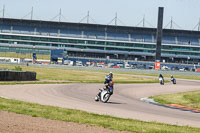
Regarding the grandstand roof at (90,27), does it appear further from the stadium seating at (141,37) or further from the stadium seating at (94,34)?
the stadium seating at (141,37)

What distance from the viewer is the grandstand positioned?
13400cm

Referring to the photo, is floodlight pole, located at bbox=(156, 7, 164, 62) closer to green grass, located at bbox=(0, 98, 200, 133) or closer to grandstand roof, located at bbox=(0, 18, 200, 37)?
grandstand roof, located at bbox=(0, 18, 200, 37)

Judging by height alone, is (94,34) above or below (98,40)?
above

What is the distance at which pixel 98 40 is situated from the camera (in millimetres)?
135125

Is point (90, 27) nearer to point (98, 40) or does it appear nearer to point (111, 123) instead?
point (98, 40)

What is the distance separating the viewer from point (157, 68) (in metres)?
94.8

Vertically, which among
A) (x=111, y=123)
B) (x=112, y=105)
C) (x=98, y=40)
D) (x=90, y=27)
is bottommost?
(x=112, y=105)

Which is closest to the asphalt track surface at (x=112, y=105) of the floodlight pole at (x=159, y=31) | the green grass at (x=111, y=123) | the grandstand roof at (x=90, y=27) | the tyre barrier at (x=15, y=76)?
the green grass at (x=111, y=123)

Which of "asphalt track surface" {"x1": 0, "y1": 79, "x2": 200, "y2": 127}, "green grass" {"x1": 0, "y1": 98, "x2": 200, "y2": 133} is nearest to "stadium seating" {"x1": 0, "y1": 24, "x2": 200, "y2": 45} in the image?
"asphalt track surface" {"x1": 0, "y1": 79, "x2": 200, "y2": 127}

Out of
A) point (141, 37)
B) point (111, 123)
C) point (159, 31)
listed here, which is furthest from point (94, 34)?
point (111, 123)

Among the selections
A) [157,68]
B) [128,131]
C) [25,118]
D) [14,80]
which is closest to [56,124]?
[25,118]

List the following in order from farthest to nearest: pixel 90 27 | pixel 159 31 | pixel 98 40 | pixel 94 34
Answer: pixel 94 34 < pixel 90 27 < pixel 98 40 < pixel 159 31

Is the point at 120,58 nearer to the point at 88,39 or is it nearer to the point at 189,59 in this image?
the point at 88,39

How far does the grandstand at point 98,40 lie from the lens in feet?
440
